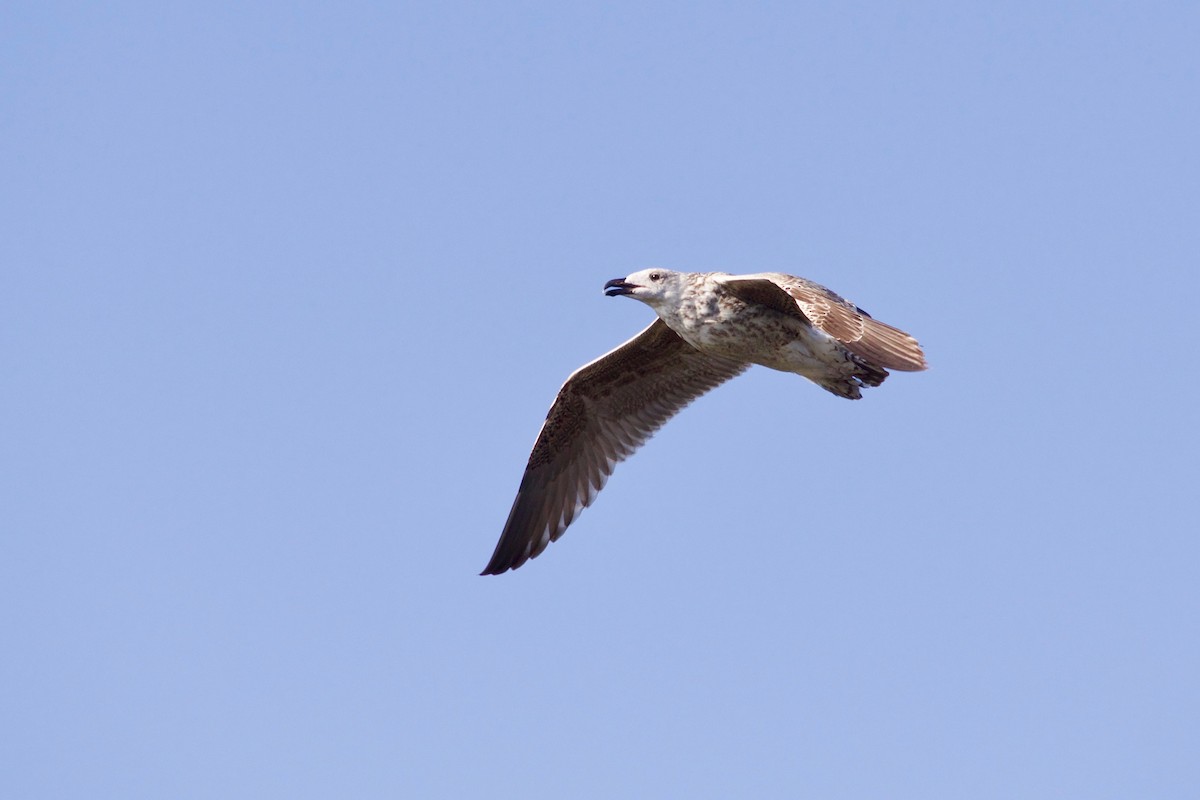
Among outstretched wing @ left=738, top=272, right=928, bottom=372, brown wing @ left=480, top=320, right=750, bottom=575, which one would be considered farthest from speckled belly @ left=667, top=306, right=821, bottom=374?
brown wing @ left=480, top=320, right=750, bottom=575

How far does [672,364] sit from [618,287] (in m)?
1.53

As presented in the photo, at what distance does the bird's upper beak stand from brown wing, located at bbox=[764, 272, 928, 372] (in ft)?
4.24

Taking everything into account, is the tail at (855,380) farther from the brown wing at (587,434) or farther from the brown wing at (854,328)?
the brown wing at (587,434)

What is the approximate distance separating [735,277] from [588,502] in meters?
3.25

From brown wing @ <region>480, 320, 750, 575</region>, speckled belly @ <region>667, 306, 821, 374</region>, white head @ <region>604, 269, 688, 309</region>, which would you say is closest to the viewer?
speckled belly @ <region>667, 306, 821, 374</region>

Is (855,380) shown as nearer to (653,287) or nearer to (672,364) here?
(653,287)

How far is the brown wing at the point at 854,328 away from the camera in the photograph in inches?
407

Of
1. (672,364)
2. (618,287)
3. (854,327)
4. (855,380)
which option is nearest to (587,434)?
(672,364)

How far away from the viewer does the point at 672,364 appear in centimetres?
1339

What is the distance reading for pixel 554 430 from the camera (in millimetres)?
13727

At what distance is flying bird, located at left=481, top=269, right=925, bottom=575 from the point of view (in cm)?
1099

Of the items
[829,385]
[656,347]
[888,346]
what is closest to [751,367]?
[656,347]

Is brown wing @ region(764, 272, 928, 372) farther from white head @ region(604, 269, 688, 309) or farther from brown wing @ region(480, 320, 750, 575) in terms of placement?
brown wing @ region(480, 320, 750, 575)

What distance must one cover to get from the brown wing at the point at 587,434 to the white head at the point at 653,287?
1.38m
